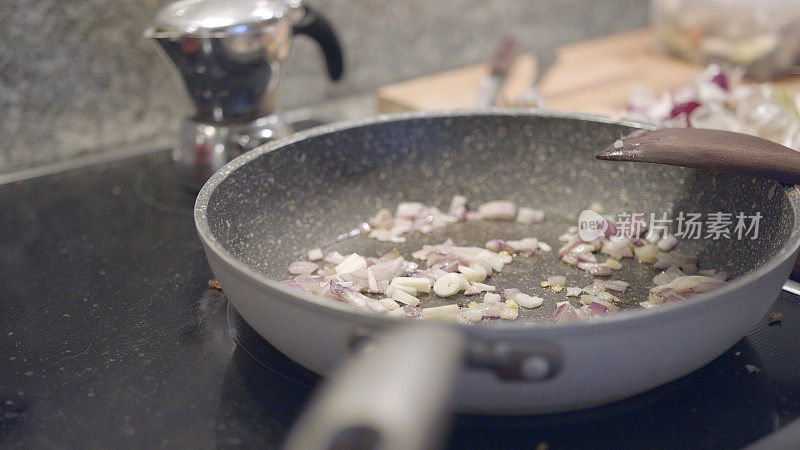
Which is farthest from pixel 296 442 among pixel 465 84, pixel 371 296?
pixel 465 84

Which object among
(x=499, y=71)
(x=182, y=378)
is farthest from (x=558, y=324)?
(x=499, y=71)

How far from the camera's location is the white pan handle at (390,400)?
0.99ft

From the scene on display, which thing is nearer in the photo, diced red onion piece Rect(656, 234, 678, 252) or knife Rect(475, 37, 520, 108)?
diced red onion piece Rect(656, 234, 678, 252)

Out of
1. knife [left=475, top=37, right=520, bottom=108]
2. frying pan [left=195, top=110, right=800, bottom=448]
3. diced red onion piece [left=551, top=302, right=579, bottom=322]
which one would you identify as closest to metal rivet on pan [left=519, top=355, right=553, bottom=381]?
frying pan [left=195, top=110, right=800, bottom=448]

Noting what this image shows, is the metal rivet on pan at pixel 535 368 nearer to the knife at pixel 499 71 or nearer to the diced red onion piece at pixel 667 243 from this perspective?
the diced red onion piece at pixel 667 243

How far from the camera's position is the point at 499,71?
1.15 metres

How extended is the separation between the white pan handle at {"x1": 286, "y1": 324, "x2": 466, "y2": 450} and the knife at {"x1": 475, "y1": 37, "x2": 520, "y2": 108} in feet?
2.62

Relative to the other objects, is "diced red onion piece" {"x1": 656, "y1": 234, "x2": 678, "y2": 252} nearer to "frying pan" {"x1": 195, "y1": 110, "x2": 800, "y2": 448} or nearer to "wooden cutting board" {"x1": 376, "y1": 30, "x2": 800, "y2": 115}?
"frying pan" {"x1": 195, "y1": 110, "x2": 800, "y2": 448}

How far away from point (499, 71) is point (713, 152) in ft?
2.00

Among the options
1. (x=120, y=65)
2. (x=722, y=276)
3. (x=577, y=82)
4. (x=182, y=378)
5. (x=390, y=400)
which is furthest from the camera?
(x=577, y=82)

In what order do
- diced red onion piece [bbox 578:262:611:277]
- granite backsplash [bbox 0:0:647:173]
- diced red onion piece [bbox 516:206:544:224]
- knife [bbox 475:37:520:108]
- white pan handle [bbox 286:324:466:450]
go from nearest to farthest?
1. white pan handle [bbox 286:324:466:450]
2. diced red onion piece [bbox 578:262:611:277]
3. diced red onion piece [bbox 516:206:544:224]
4. granite backsplash [bbox 0:0:647:173]
5. knife [bbox 475:37:520:108]

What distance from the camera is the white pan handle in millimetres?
302

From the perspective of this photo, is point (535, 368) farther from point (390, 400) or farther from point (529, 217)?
point (529, 217)

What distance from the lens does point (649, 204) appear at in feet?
2.52
